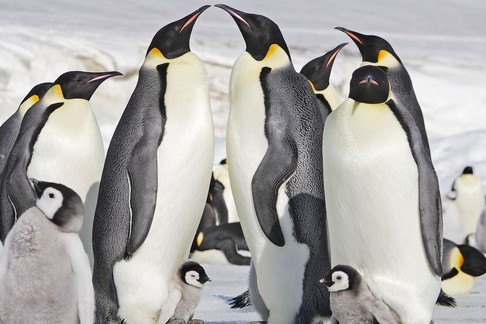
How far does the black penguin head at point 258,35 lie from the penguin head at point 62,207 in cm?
147

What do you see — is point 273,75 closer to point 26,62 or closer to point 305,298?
point 305,298

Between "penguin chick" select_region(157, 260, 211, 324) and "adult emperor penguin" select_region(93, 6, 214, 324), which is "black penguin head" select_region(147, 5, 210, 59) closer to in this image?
"adult emperor penguin" select_region(93, 6, 214, 324)

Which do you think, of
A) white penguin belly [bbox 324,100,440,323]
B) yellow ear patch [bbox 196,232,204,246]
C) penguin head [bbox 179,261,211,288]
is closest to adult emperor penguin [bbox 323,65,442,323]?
white penguin belly [bbox 324,100,440,323]

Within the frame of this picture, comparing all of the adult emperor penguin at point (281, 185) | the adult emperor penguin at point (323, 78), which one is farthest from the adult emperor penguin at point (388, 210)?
the adult emperor penguin at point (323, 78)

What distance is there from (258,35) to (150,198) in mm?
962

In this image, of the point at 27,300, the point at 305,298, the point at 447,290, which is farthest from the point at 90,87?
the point at 447,290

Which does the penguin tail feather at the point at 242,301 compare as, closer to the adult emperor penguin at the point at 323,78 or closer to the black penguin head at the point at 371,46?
the adult emperor penguin at the point at 323,78

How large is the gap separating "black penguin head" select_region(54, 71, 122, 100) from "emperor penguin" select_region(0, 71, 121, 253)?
13mm

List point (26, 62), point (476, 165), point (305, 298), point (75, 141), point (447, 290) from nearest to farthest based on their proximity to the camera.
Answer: point (305, 298), point (75, 141), point (447, 290), point (476, 165), point (26, 62)

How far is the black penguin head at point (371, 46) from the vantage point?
5.20 meters

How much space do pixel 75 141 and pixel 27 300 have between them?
5.22 ft

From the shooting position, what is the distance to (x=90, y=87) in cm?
503

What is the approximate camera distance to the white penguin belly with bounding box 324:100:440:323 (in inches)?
154

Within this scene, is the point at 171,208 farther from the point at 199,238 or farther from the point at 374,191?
the point at 199,238
